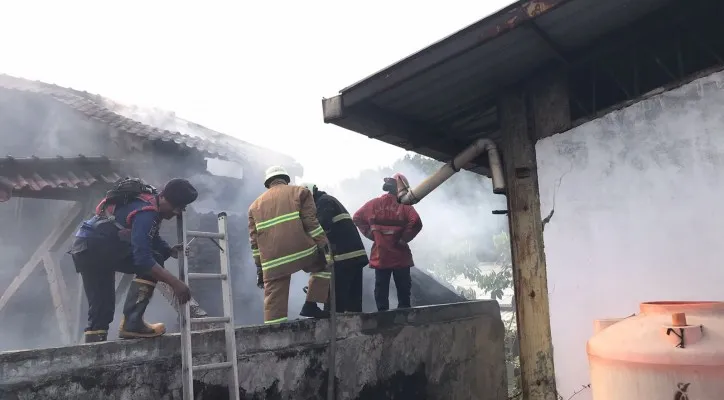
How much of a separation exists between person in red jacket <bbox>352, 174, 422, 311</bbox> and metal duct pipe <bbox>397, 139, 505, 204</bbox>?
824 millimetres

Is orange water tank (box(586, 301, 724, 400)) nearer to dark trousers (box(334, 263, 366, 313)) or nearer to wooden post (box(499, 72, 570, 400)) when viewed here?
wooden post (box(499, 72, 570, 400))

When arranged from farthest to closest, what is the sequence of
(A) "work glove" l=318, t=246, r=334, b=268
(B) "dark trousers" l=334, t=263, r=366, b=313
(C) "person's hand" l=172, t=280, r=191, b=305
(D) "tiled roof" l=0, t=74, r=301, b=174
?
(D) "tiled roof" l=0, t=74, r=301, b=174 → (B) "dark trousers" l=334, t=263, r=366, b=313 → (A) "work glove" l=318, t=246, r=334, b=268 → (C) "person's hand" l=172, t=280, r=191, b=305

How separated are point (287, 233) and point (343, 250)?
1.02 metres

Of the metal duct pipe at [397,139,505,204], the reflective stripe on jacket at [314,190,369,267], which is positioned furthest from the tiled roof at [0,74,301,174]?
the metal duct pipe at [397,139,505,204]

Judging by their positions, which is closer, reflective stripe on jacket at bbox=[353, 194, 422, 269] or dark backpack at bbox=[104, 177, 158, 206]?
dark backpack at bbox=[104, 177, 158, 206]

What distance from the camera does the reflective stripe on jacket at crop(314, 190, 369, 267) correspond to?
5922 mm

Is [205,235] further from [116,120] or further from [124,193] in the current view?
[116,120]

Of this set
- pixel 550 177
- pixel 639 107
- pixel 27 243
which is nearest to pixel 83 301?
pixel 27 243

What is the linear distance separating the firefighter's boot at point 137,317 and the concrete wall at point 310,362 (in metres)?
0.25

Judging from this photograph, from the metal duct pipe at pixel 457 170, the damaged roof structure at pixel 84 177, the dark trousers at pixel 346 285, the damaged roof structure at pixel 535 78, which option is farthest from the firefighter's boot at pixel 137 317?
the damaged roof structure at pixel 84 177

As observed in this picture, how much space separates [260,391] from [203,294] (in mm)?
5269

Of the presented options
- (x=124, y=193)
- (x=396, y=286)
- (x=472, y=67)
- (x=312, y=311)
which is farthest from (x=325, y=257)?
(x=472, y=67)

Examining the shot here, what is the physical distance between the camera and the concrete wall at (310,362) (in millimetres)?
3518

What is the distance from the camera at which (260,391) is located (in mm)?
4480
